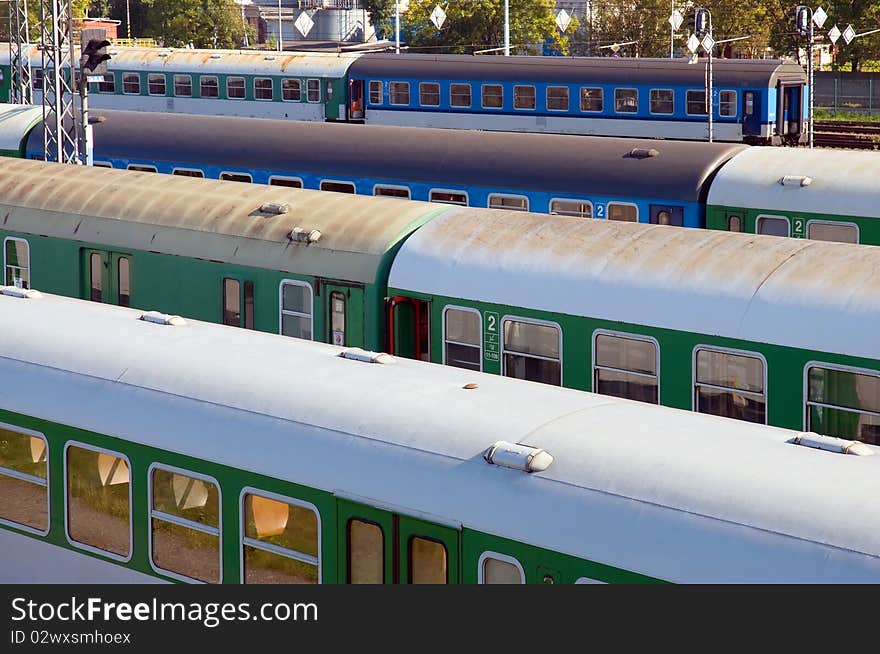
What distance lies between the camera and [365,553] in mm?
7566

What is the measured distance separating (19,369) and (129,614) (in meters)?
3.64

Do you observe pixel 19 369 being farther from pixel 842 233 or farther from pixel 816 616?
pixel 842 233

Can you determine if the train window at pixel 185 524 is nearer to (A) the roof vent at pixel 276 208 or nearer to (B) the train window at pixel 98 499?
(B) the train window at pixel 98 499

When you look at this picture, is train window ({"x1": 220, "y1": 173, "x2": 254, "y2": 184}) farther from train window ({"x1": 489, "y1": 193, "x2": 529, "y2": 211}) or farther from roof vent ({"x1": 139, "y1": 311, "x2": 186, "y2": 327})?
roof vent ({"x1": 139, "y1": 311, "x2": 186, "y2": 327})

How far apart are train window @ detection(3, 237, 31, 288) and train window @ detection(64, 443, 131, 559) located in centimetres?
855

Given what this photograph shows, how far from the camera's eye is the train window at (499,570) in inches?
273

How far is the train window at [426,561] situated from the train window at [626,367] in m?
4.63

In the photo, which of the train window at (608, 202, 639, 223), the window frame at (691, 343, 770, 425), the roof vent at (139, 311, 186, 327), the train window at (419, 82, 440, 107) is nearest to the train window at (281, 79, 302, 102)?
the train window at (419, 82, 440, 107)

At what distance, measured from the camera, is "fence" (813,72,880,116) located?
62969mm

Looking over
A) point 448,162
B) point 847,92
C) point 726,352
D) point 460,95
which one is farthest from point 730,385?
point 847,92

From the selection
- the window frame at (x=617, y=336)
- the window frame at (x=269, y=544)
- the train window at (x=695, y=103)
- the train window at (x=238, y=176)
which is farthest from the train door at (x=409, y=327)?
the train window at (x=695, y=103)

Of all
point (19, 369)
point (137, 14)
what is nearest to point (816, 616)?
point (19, 369)

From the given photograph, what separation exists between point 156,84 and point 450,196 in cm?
2719

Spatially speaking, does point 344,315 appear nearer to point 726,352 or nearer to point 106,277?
point 106,277
